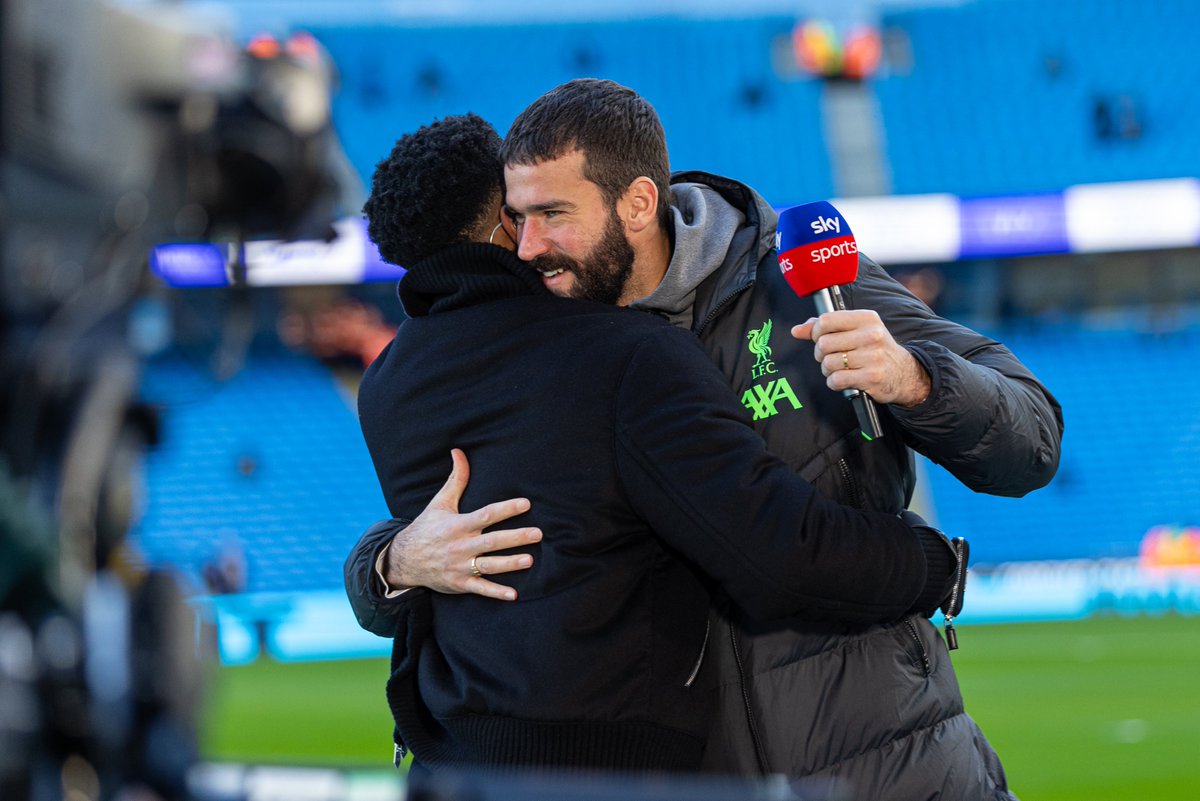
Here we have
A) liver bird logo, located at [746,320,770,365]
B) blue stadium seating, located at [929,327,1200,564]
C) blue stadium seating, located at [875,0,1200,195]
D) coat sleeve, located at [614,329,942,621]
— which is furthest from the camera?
blue stadium seating, located at [875,0,1200,195]

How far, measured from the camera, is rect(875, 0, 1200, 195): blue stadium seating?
20.2m

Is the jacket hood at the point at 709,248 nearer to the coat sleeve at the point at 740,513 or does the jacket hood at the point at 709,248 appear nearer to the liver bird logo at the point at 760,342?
the liver bird logo at the point at 760,342

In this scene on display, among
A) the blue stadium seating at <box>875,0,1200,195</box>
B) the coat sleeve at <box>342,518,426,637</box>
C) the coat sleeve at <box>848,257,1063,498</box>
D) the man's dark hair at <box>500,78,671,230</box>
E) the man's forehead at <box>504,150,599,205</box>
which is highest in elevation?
the blue stadium seating at <box>875,0,1200,195</box>

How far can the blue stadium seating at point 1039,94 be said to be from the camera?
20.2 meters

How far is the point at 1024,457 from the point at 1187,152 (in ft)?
66.1

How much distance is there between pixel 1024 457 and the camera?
85.1 inches

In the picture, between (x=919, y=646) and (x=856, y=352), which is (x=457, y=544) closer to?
(x=856, y=352)

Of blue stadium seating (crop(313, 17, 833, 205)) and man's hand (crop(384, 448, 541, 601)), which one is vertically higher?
blue stadium seating (crop(313, 17, 833, 205))

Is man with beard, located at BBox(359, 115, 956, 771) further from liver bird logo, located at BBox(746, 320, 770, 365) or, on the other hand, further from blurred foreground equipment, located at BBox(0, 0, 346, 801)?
blurred foreground equipment, located at BBox(0, 0, 346, 801)

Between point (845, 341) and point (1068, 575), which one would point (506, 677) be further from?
point (1068, 575)

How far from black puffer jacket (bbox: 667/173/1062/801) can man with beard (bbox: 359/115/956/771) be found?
0.40 ft

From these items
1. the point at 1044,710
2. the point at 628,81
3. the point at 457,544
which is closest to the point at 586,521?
the point at 457,544

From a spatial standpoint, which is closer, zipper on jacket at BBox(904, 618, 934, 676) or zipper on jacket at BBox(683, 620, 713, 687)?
zipper on jacket at BBox(683, 620, 713, 687)

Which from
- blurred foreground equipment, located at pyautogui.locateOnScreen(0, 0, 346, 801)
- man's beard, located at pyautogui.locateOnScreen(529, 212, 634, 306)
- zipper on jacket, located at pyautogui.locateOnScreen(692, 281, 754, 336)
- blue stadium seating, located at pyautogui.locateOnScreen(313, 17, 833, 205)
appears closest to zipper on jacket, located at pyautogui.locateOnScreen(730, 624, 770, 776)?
zipper on jacket, located at pyautogui.locateOnScreen(692, 281, 754, 336)
